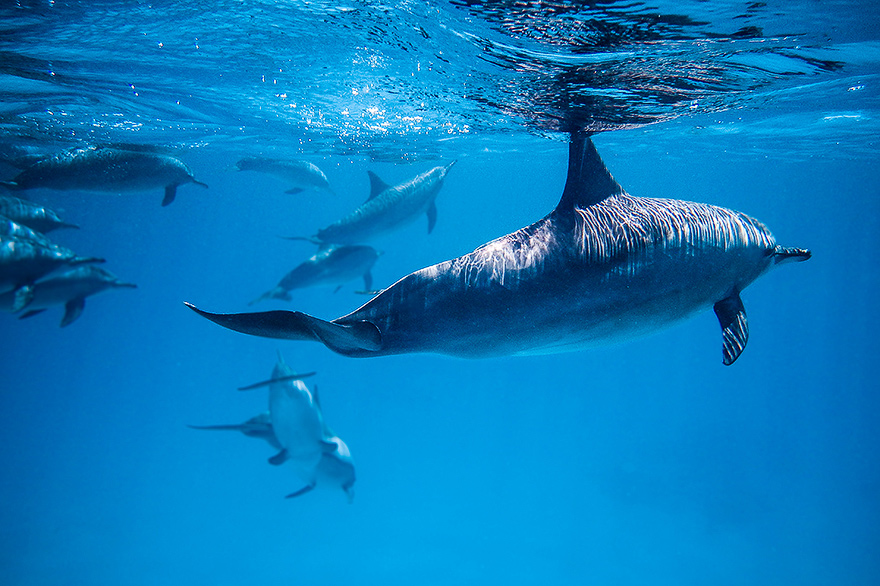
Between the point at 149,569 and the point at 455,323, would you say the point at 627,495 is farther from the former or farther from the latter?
the point at 455,323

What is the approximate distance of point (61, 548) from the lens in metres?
23.4

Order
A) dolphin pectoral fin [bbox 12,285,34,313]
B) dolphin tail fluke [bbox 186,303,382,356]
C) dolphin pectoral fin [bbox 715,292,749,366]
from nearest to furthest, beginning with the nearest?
dolphin tail fluke [bbox 186,303,382,356]
dolphin pectoral fin [bbox 715,292,749,366]
dolphin pectoral fin [bbox 12,285,34,313]

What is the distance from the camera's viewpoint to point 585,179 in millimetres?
4145

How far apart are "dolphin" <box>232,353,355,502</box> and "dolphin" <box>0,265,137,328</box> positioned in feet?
12.0

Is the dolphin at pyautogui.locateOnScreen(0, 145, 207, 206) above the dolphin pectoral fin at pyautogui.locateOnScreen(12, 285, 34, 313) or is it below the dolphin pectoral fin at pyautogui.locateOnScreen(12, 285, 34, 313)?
above

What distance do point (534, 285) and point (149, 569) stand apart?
25.2 meters

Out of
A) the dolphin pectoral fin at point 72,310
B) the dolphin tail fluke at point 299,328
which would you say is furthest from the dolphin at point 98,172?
the dolphin tail fluke at point 299,328

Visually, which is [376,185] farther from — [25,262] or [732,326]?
[732,326]

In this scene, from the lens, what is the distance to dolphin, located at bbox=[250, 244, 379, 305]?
1278 centimetres

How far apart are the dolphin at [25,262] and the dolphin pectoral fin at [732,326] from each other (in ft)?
26.8

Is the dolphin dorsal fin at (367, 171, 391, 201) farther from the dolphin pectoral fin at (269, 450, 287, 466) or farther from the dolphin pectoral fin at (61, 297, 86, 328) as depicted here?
the dolphin pectoral fin at (61, 297, 86, 328)

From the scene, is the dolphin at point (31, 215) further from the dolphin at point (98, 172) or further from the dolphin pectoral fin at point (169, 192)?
the dolphin pectoral fin at point (169, 192)

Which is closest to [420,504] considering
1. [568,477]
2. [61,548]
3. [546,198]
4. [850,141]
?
[568,477]

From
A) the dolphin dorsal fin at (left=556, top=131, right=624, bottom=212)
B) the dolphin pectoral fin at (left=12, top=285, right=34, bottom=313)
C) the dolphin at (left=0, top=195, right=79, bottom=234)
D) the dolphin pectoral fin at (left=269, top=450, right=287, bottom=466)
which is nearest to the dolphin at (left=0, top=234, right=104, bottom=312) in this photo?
the dolphin pectoral fin at (left=12, top=285, right=34, bottom=313)
